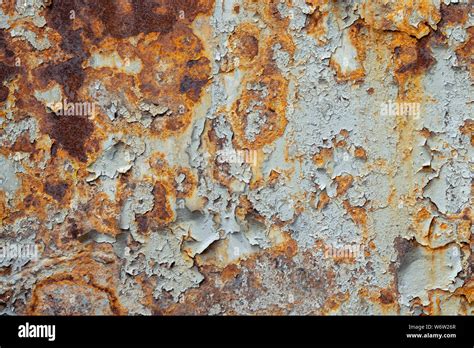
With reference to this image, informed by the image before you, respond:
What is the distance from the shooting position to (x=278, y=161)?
1.88 meters

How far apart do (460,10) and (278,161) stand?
0.63 m

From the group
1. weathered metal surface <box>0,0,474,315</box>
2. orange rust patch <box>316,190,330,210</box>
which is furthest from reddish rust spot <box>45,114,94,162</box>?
orange rust patch <box>316,190,330,210</box>

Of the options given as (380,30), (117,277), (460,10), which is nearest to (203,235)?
(117,277)

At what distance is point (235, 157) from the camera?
1.88 meters

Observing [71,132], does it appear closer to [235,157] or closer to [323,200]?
[235,157]

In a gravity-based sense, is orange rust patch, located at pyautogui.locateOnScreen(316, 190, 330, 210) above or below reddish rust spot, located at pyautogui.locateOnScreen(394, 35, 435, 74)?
below

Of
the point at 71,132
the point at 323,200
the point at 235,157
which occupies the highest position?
the point at 71,132

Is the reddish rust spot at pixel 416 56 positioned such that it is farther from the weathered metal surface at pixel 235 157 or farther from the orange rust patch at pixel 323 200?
the orange rust patch at pixel 323 200

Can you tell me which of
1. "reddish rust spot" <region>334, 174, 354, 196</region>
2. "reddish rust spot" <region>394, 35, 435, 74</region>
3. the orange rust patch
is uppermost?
"reddish rust spot" <region>394, 35, 435, 74</region>

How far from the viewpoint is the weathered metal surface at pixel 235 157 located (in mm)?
1844

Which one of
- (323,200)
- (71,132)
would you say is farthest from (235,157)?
(71,132)

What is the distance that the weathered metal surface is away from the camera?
184 cm

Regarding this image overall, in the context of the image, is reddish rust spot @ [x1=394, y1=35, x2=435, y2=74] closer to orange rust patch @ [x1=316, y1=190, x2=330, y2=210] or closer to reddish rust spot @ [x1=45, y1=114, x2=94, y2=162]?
orange rust patch @ [x1=316, y1=190, x2=330, y2=210]

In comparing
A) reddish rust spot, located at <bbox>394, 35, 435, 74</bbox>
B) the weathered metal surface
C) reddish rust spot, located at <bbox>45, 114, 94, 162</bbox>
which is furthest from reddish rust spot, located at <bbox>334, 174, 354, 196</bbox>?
reddish rust spot, located at <bbox>45, 114, 94, 162</bbox>
